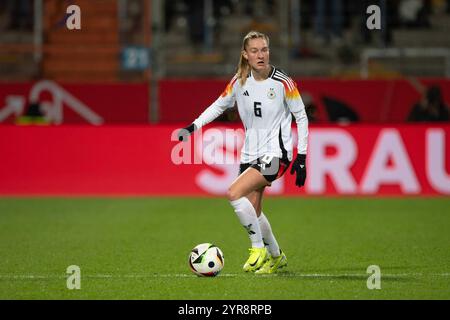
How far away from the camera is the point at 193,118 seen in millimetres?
19578

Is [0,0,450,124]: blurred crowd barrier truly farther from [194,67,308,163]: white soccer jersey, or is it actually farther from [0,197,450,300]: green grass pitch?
[194,67,308,163]: white soccer jersey

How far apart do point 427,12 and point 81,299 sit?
15948 millimetres

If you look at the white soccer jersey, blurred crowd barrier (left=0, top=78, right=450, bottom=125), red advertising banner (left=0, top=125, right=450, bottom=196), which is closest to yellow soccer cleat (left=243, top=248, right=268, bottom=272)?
the white soccer jersey

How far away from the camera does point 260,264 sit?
911 cm

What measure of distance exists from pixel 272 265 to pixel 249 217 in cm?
59

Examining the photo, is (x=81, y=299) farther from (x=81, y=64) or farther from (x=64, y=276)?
(x=81, y=64)

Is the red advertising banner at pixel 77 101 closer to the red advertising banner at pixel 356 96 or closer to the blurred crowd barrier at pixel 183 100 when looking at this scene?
the blurred crowd barrier at pixel 183 100

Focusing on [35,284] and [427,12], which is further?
[427,12]

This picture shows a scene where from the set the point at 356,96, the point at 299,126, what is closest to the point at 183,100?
the point at 356,96

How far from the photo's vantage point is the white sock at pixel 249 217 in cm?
905

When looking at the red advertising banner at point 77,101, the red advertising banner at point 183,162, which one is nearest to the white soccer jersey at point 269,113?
the red advertising banner at point 183,162

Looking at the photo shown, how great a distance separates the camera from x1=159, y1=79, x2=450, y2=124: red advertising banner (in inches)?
774

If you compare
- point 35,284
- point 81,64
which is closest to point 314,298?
point 35,284

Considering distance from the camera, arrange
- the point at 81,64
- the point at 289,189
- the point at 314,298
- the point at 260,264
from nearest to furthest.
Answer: the point at 314,298, the point at 260,264, the point at 289,189, the point at 81,64
